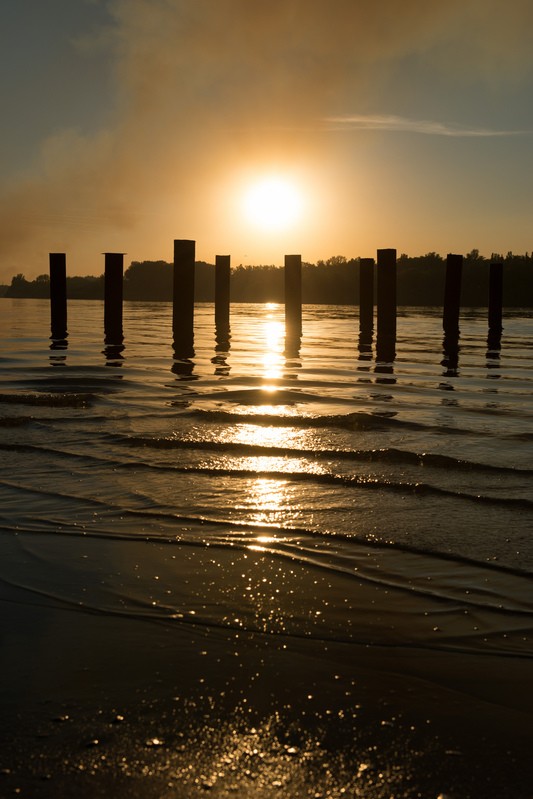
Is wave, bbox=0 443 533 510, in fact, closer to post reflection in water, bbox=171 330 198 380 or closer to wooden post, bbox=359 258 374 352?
post reflection in water, bbox=171 330 198 380

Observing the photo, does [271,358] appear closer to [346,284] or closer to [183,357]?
[183,357]

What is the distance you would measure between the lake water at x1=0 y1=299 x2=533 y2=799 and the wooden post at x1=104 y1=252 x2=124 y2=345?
12.1 m

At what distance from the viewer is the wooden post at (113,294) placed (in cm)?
1958

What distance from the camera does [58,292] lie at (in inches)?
835

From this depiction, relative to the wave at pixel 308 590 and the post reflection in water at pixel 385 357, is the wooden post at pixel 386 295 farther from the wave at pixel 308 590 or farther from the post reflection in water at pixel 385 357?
the wave at pixel 308 590

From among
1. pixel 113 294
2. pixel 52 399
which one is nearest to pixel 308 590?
pixel 52 399

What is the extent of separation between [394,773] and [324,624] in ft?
3.18

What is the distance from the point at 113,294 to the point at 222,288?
5.21 metres

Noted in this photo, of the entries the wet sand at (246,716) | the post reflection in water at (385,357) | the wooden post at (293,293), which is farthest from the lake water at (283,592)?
the wooden post at (293,293)

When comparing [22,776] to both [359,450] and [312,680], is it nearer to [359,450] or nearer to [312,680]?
[312,680]

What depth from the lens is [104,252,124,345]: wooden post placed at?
19578mm

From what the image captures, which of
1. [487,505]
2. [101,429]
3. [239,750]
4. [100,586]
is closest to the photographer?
[239,750]

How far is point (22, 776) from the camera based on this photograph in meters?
1.93

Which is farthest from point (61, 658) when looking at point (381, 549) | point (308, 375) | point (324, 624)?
point (308, 375)
